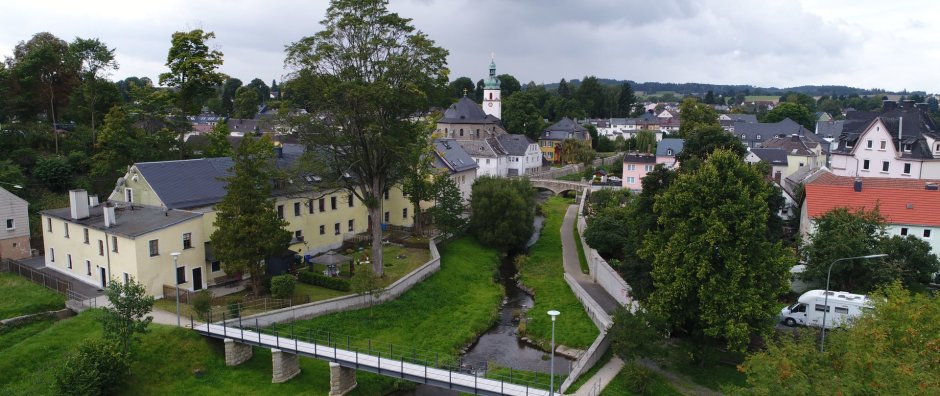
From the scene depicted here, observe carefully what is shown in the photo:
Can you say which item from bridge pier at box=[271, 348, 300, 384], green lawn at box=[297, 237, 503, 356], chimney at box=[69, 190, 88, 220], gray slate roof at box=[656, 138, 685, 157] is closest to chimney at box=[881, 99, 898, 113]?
gray slate roof at box=[656, 138, 685, 157]

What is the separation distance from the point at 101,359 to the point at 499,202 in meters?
32.9

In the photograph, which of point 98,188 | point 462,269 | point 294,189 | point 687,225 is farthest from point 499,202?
point 98,188

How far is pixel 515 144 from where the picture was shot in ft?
307

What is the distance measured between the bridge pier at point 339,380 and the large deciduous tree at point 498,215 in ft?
84.0

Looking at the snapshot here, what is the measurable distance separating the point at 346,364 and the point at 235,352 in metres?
5.63

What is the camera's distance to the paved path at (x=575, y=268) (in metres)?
38.4

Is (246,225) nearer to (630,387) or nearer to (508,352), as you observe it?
(508,352)

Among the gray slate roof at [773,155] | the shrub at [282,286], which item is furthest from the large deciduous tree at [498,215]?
the gray slate roof at [773,155]

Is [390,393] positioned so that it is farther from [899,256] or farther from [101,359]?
[899,256]

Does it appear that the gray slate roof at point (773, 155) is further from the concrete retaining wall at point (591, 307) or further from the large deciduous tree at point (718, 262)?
the large deciduous tree at point (718, 262)

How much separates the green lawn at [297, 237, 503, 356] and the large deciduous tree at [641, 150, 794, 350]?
11.6 metres

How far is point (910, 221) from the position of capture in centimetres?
3919

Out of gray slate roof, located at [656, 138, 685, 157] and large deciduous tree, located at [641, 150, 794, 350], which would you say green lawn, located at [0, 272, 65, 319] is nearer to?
large deciduous tree, located at [641, 150, 794, 350]

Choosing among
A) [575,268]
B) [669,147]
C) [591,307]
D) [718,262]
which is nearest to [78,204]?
[591,307]
